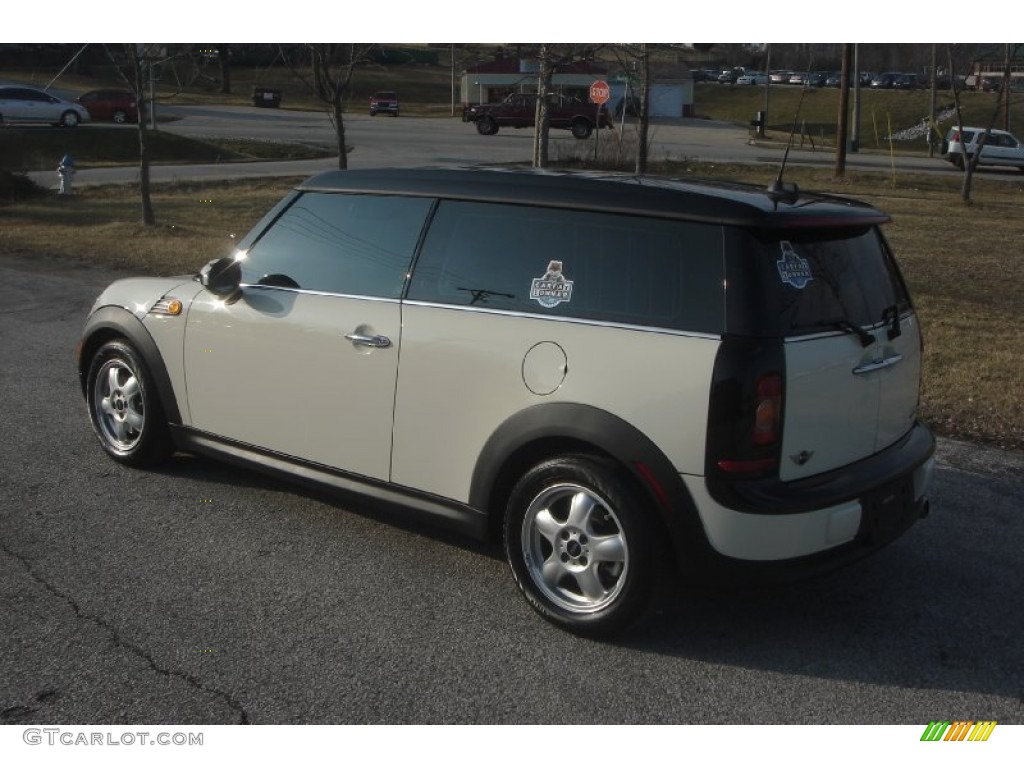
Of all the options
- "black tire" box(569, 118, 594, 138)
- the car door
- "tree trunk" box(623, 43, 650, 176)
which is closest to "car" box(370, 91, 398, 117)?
"black tire" box(569, 118, 594, 138)

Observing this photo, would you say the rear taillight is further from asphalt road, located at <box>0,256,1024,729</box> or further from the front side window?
the front side window

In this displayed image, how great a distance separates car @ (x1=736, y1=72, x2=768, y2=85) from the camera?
80.1 m

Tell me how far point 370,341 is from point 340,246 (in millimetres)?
553

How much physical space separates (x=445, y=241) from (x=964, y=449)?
3608 mm

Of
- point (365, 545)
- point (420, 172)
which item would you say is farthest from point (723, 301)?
point (365, 545)

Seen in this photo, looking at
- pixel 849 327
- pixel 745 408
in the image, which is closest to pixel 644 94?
pixel 849 327

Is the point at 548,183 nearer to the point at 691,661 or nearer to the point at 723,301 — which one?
the point at 723,301

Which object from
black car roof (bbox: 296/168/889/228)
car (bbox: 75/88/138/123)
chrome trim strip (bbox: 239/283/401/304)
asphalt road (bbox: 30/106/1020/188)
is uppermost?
car (bbox: 75/88/138/123)

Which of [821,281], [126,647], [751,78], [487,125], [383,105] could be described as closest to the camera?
[126,647]

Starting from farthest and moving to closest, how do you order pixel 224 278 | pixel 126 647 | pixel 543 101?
pixel 543 101 → pixel 224 278 → pixel 126 647

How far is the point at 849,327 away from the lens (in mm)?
3861

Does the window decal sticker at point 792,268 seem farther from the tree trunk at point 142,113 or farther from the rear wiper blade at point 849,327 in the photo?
the tree trunk at point 142,113

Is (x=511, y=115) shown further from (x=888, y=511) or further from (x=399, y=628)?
(x=399, y=628)

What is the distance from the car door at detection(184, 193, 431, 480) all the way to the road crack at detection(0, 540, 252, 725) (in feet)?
3.47
